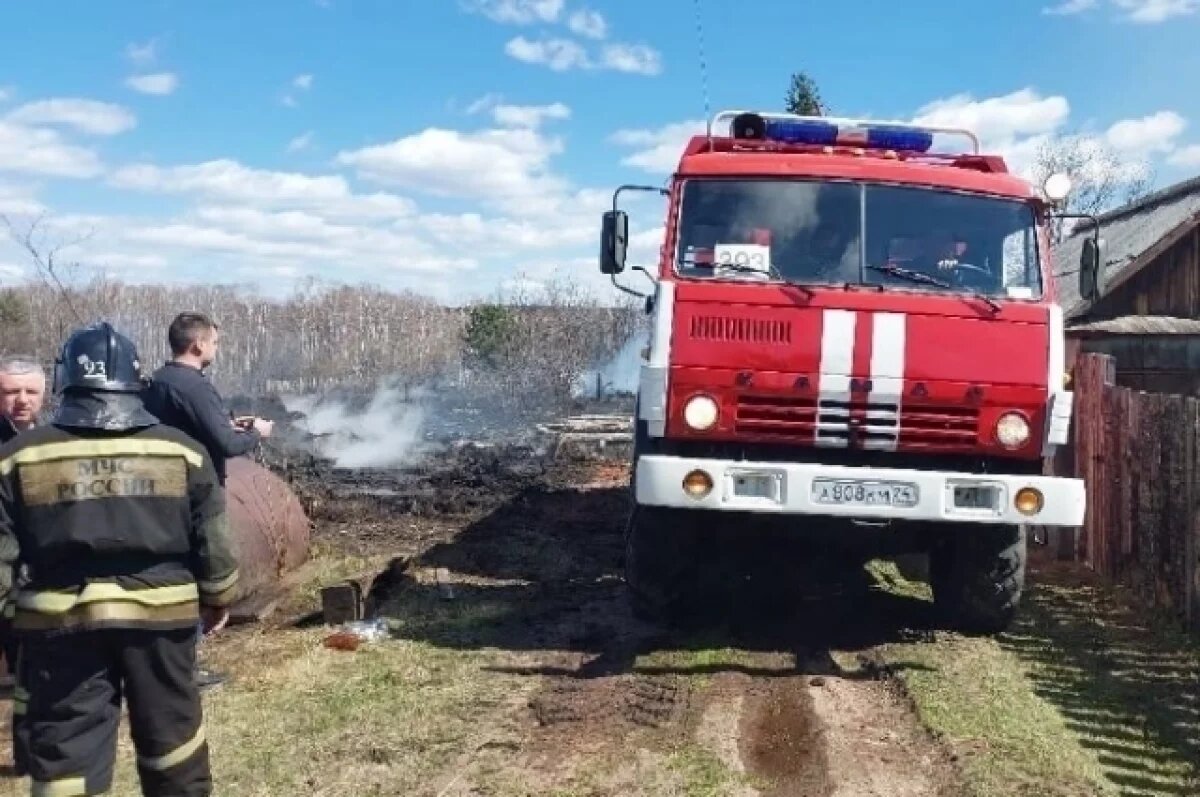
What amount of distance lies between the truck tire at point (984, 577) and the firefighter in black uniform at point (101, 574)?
15.3 feet

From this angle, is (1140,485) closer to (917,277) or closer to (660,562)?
(917,277)

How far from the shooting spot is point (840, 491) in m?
5.81

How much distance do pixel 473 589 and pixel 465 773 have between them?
145 inches

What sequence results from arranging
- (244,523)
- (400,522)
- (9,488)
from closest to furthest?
(9,488) → (244,523) → (400,522)

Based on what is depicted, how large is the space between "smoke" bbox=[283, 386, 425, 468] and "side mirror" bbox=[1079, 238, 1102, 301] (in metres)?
10.7

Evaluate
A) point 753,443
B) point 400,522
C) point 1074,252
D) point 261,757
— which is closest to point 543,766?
point 261,757

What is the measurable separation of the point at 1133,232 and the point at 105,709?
22.2 meters

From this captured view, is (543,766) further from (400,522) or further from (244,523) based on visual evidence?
(400,522)

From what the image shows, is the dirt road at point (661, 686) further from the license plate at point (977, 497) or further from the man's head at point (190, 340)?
the man's head at point (190, 340)

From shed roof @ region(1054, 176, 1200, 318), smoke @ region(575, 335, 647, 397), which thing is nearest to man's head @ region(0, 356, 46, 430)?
shed roof @ region(1054, 176, 1200, 318)

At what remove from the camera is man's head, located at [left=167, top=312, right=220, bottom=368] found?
5.44 meters

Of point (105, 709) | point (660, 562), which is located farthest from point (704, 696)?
point (105, 709)

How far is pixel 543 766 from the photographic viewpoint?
15.2 feet

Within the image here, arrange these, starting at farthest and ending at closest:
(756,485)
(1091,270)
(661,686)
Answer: (1091,270) → (756,485) → (661,686)
